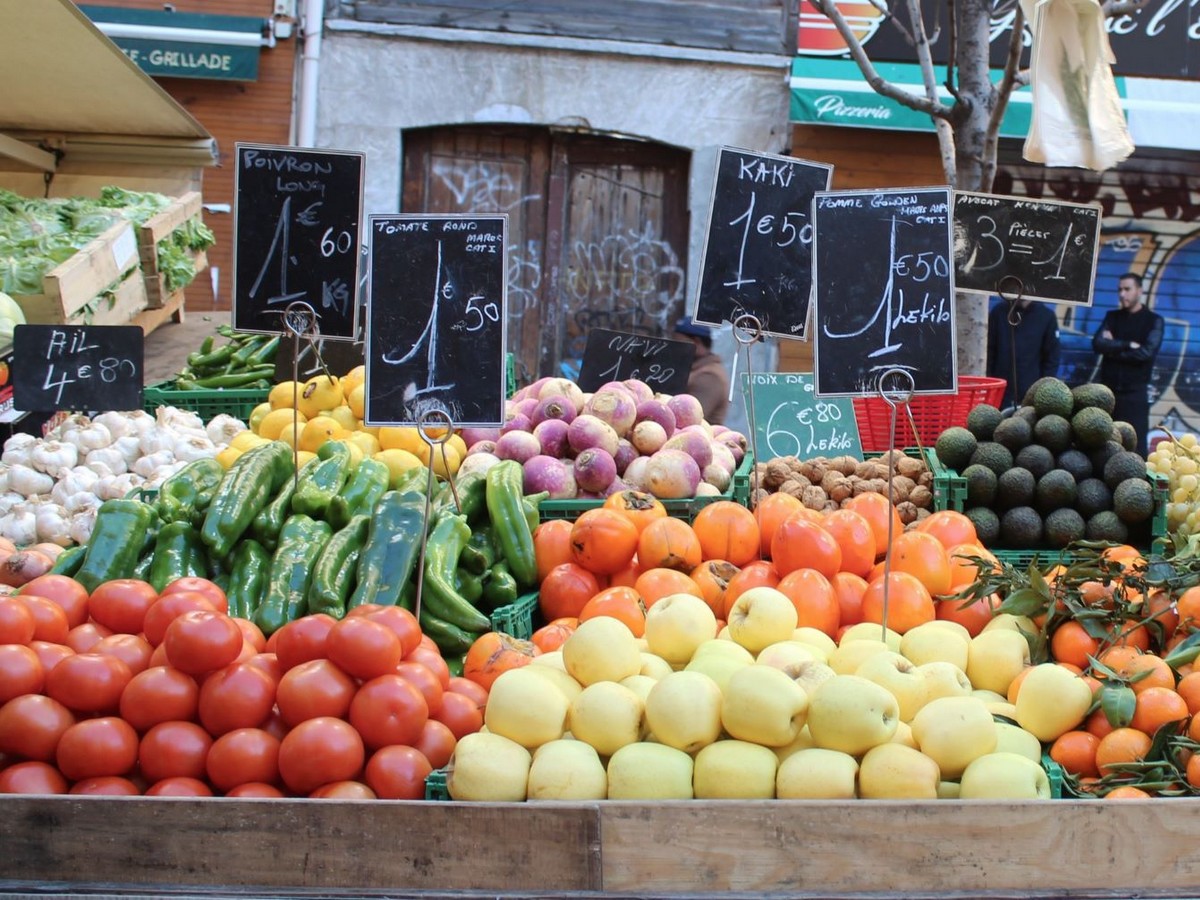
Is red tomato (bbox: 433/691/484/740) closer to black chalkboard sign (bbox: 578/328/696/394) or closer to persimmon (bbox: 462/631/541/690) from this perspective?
persimmon (bbox: 462/631/541/690)

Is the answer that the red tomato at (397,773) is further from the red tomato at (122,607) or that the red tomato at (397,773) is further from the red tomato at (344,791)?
the red tomato at (122,607)

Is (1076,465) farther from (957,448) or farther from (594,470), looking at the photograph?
(594,470)

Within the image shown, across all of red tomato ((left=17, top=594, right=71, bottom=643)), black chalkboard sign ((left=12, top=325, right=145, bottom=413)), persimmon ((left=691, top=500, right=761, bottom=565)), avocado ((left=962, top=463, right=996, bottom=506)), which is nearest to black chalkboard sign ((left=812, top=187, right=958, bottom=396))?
persimmon ((left=691, top=500, right=761, bottom=565))

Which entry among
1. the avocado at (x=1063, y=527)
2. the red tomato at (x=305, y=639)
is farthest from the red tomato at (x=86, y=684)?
the avocado at (x=1063, y=527)

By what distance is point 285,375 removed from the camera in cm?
498

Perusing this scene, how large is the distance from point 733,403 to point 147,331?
5.38 metres

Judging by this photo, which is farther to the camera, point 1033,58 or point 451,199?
point 451,199

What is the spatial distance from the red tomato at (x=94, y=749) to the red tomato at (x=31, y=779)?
0.08 feet

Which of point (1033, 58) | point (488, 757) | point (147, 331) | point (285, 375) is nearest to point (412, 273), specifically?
point (488, 757)

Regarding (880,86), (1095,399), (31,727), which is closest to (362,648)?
(31,727)

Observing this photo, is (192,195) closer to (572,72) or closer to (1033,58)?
(572,72)

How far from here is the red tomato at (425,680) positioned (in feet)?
8.16

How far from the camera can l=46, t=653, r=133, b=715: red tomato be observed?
93.9 inches

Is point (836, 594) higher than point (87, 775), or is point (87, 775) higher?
point (836, 594)
